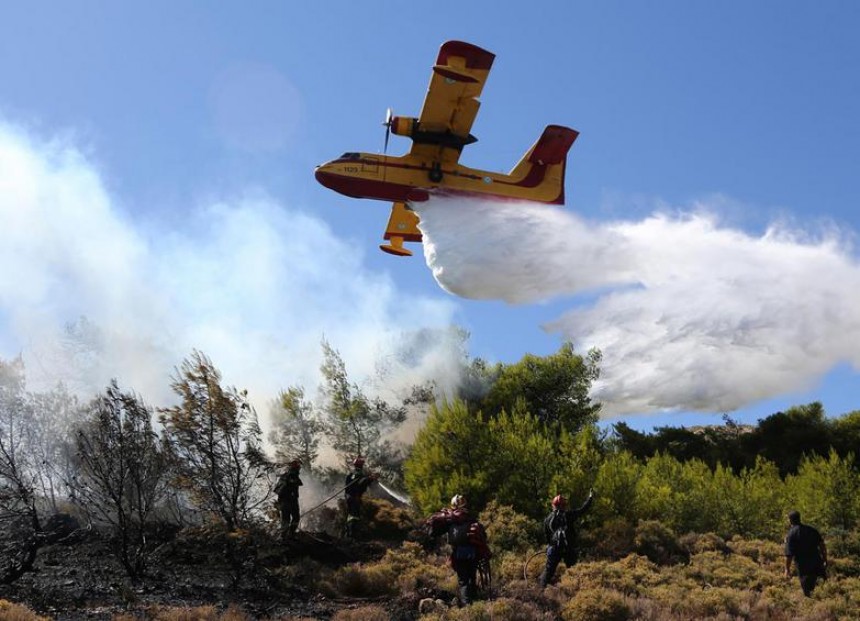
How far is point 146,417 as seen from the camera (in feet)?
47.9

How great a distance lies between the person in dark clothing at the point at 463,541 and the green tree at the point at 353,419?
55.8 feet

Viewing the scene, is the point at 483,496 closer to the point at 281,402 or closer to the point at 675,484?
the point at 675,484

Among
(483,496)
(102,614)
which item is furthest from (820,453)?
(102,614)

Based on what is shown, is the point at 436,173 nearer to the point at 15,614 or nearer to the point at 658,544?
the point at 658,544

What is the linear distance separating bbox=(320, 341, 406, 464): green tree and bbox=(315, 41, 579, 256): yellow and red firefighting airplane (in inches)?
345

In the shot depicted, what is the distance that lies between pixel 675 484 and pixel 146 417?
15.9 m

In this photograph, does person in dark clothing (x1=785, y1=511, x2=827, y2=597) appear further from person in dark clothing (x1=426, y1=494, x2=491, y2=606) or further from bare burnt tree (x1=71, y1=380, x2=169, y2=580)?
bare burnt tree (x1=71, y1=380, x2=169, y2=580)

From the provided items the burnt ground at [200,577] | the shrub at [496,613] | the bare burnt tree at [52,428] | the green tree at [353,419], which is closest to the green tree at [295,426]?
the green tree at [353,419]

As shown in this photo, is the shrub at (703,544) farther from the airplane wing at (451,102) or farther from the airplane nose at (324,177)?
the airplane nose at (324,177)

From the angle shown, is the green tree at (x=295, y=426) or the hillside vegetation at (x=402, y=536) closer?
the hillside vegetation at (x=402, y=536)

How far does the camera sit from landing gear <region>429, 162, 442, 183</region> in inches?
883

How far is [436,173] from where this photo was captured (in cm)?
2245

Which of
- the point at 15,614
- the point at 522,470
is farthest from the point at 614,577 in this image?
the point at 15,614

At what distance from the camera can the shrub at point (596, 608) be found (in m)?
9.97
